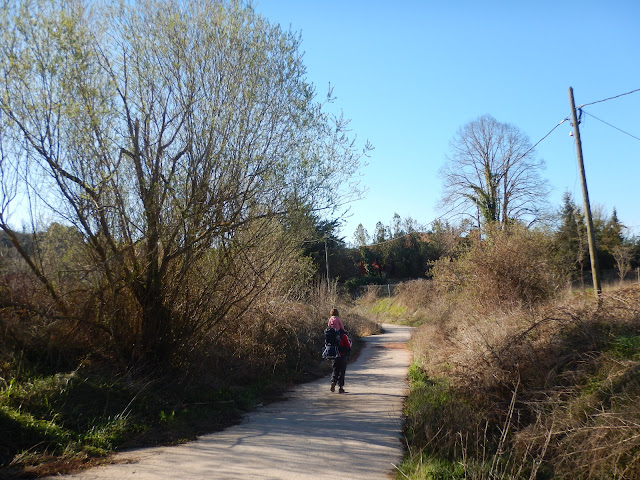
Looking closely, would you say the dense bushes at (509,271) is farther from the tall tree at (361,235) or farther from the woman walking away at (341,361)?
the tall tree at (361,235)

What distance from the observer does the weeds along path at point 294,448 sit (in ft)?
Answer: 19.5

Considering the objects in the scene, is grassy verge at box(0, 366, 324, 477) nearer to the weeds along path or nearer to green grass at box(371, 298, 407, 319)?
the weeds along path

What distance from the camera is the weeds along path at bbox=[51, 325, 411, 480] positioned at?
596 centimetres

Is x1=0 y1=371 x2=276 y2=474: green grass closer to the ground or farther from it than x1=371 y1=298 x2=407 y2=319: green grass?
closer to the ground

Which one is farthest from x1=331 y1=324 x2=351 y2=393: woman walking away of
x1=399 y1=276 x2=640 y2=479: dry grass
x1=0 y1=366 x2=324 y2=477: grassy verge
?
x1=0 y1=366 x2=324 y2=477: grassy verge

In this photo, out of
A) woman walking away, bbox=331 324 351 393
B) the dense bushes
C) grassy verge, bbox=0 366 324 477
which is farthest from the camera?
the dense bushes

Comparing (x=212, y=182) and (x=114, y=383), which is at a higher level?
(x=212, y=182)

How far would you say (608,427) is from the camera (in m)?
6.36

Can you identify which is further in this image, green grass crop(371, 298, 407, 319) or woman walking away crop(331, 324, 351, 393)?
green grass crop(371, 298, 407, 319)

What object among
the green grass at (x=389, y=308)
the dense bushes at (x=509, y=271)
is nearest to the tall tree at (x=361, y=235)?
the green grass at (x=389, y=308)

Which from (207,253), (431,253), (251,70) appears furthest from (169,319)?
(431,253)

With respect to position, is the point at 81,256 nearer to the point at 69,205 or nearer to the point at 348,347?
the point at 69,205

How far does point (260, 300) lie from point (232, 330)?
5.62 ft

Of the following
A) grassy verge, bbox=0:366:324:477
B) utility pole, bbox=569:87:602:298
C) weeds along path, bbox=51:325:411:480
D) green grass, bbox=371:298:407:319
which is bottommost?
weeds along path, bbox=51:325:411:480
